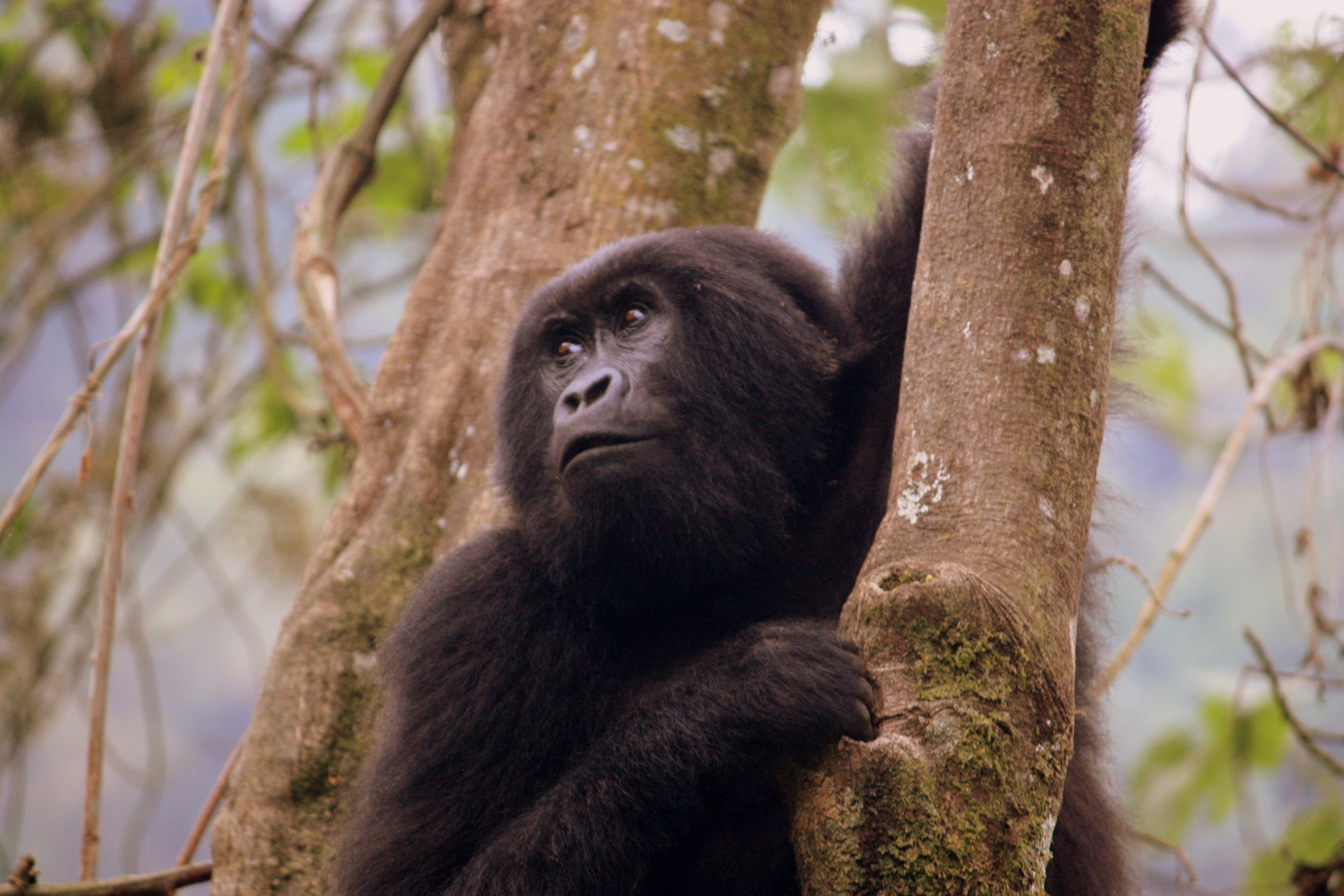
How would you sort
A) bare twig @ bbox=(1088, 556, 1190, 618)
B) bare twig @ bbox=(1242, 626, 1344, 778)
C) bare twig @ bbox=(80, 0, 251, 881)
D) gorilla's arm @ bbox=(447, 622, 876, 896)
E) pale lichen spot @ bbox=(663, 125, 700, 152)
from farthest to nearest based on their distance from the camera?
→ pale lichen spot @ bbox=(663, 125, 700, 152)
bare twig @ bbox=(1242, 626, 1344, 778)
bare twig @ bbox=(80, 0, 251, 881)
bare twig @ bbox=(1088, 556, 1190, 618)
gorilla's arm @ bbox=(447, 622, 876, 896)

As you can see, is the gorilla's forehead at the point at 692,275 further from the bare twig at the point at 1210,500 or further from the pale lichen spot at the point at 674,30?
the bare twig at the point at 1210,500

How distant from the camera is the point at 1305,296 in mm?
4395

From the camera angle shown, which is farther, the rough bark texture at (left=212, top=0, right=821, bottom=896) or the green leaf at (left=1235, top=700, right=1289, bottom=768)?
the green leaf at (left=1235, top=700, right=1289, bottom=768)

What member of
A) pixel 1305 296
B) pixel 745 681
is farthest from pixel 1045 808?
pixel 1305 296

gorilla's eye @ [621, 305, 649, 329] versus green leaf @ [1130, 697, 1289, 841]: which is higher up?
gorilla's eye @ [621, 305, 649, 329]

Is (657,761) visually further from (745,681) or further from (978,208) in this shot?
(978,208)

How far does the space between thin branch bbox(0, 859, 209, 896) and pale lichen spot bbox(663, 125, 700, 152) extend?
2.90 m

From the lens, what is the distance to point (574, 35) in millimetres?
4219

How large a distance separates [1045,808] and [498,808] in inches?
59.0

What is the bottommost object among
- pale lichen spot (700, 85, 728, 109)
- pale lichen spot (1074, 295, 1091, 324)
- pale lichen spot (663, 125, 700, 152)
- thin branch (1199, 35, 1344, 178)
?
pale lichen spot (1074, 295, 1091, 324)

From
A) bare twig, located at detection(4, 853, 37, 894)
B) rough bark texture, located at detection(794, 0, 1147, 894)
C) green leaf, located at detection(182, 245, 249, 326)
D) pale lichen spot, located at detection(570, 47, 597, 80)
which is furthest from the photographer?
green leaf, located at detection(182, 245, 249, 326)

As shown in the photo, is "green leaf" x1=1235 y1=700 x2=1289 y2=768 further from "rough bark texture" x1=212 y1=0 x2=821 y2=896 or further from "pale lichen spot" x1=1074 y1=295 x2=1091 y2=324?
"pale lichen spot" x1=1074 y1=295 x2=1091 y2=324

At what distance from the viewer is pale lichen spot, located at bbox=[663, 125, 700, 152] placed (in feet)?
13.2

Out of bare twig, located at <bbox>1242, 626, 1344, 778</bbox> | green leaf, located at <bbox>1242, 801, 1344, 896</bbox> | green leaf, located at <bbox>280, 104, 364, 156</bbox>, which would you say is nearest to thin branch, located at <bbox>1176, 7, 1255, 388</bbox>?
bare twig, located at <bbox>1242, 626, 1344, 778</bbox>
